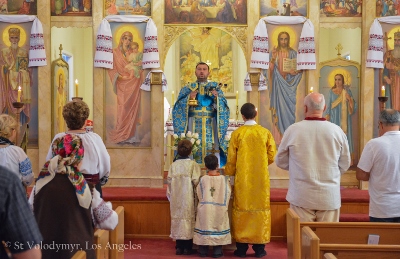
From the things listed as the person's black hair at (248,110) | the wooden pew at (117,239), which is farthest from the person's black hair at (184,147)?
the wooden pew at (117,239)

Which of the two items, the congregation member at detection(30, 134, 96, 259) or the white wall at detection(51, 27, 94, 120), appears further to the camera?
the white wall at detection(51, 27, 94, 120)

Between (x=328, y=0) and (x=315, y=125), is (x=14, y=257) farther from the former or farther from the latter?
(x=328, y=0)

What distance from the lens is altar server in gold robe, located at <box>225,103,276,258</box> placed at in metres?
7.58

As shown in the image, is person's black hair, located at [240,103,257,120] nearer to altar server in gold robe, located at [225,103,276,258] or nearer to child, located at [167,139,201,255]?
altar server in gold robe, located at [225,103,276,258]

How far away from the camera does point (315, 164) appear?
18.6ft

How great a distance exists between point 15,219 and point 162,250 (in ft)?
20.1

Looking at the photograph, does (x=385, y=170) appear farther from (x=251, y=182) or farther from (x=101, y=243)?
(x=101, y=243)

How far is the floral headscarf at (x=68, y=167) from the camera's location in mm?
4098

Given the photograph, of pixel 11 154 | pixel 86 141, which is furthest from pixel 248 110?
pixel 86 141

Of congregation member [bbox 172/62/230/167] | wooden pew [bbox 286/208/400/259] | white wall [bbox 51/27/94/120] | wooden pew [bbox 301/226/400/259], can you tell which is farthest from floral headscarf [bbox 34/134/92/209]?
white wall [bbox 51/27/94/120]

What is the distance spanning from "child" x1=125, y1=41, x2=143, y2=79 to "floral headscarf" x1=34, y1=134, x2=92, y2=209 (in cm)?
677

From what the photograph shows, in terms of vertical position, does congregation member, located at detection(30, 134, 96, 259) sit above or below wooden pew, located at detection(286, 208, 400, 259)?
above

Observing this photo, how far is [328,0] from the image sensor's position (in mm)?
11094

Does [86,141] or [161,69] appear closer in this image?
[86,141]
